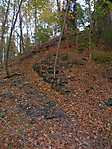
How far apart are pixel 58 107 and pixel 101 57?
693 cm

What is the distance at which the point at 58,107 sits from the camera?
46.6 ft

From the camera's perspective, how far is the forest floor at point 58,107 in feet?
38.4

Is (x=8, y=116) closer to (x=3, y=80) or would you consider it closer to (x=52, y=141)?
(x=52, y=141)

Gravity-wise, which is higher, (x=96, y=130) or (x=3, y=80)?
(x=3, y=80)

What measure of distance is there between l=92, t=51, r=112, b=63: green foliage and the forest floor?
1.86 feet

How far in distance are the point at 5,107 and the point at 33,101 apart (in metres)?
1.28

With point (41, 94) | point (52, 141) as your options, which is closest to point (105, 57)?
point (41, 94)

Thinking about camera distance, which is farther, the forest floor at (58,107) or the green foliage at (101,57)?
the green foliage at (101,57)

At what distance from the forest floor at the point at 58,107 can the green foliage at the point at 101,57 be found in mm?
567

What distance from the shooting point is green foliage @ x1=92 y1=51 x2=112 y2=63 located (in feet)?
64.7

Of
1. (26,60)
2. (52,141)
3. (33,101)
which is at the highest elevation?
(26,60)

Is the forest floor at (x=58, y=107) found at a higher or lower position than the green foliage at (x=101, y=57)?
lower

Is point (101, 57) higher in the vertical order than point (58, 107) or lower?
higher

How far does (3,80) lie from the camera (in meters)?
18.3
